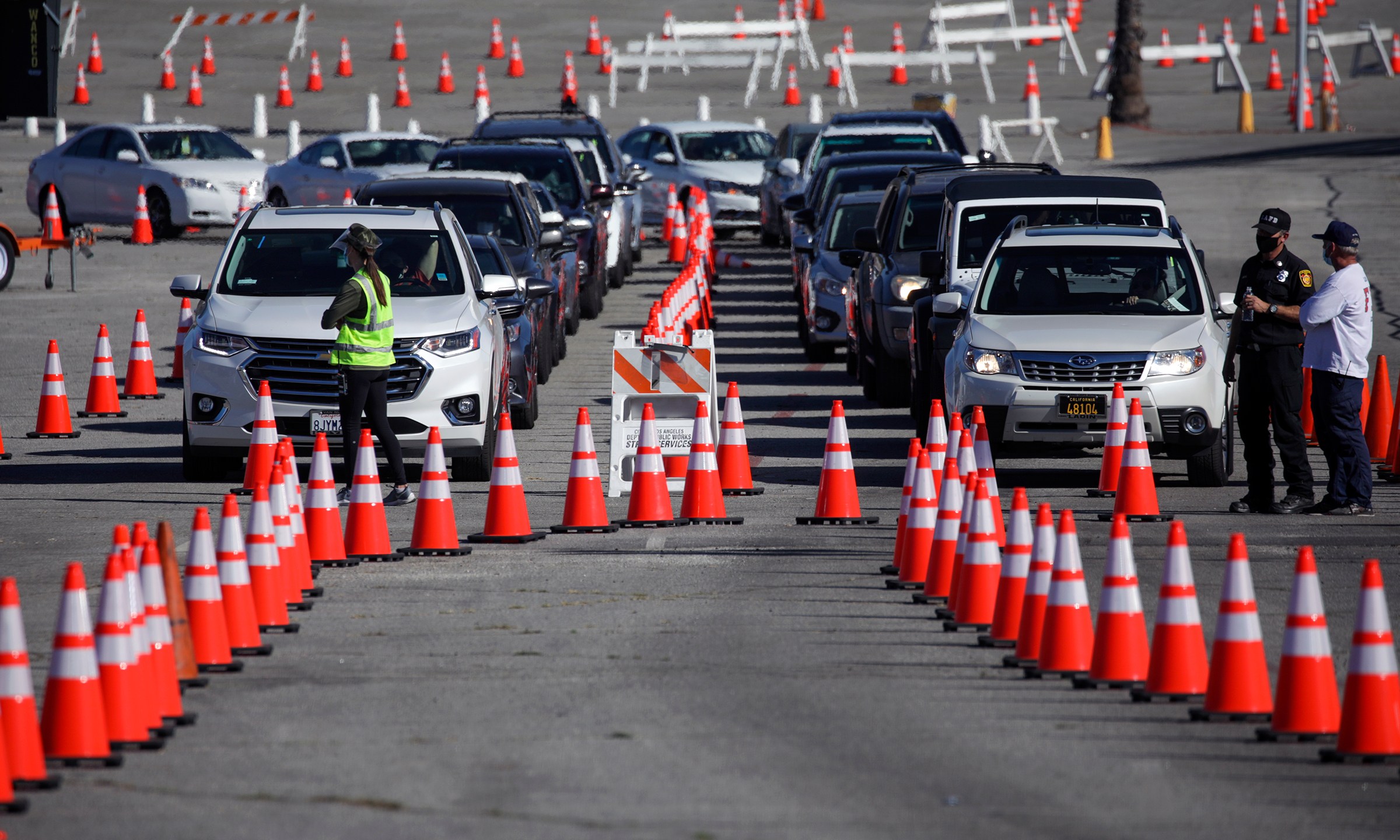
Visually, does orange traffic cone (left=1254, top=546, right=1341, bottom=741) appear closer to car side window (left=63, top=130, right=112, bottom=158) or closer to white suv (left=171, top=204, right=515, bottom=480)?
white suv (left=171, top=204, right=515, bottom=480)

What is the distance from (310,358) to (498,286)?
1603mm

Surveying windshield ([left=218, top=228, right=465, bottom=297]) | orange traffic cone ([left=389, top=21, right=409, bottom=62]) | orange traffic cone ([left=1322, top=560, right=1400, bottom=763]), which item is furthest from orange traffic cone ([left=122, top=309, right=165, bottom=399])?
orange traffic cone ([left=389, top=21, right=409, bottom=62])

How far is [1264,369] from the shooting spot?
43.3ft

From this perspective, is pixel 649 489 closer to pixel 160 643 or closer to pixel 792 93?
pixel 160 643

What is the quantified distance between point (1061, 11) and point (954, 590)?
176 ft

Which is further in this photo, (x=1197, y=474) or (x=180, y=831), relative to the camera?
(x=1197, y=474)

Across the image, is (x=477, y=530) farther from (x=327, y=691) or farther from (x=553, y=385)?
(x=553, y=385)

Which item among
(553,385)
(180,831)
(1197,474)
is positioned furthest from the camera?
(553,385)

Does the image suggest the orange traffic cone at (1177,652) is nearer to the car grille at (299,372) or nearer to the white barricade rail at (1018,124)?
the car grille at (299,372)

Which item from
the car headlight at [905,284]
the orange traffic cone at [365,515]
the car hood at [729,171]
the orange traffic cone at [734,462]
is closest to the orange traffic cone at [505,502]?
the orange traffic cone at [365,515]

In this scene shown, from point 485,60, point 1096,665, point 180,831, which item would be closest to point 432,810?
point 180,831

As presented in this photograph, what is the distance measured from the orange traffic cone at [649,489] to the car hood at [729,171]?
70.0 feet

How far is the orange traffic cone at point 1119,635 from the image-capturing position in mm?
8344

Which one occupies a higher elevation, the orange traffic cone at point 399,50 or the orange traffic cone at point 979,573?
the orange traffic cone at point 979,573
